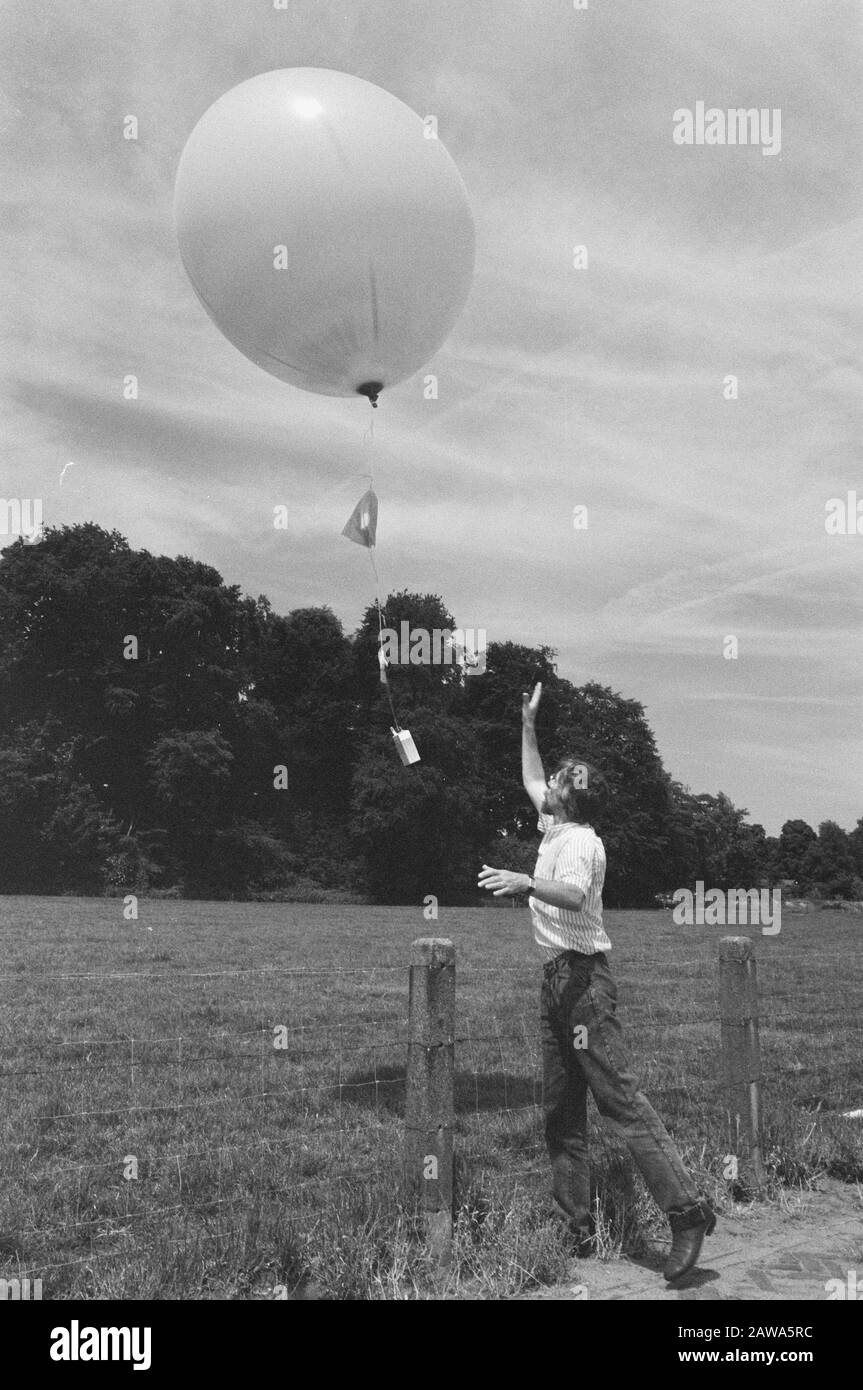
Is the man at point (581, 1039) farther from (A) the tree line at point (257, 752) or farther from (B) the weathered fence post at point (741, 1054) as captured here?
(A) the tree line at point (257, 752)

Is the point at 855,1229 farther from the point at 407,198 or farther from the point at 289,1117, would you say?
the point at 407,198

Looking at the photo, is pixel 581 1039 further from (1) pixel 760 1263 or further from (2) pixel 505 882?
(1) pixel 760 1263

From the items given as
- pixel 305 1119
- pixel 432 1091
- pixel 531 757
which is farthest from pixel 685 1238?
pixel 305 1119

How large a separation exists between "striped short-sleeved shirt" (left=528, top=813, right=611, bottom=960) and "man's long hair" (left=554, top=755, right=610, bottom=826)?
9cm

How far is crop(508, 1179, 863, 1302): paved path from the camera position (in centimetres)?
470

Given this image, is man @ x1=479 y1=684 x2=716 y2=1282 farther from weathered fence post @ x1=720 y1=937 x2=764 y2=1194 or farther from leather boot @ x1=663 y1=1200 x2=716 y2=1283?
weathered fence post @ x1=720 y1=937 x2=764 y2=1194

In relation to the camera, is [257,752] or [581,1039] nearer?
[581,1039]

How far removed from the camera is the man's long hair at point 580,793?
5336 mm

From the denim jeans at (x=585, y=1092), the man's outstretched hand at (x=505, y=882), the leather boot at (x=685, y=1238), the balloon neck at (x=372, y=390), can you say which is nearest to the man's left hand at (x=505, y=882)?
the man's outstretched hand at (x=505, y=882)

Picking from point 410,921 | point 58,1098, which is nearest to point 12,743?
point 410,921

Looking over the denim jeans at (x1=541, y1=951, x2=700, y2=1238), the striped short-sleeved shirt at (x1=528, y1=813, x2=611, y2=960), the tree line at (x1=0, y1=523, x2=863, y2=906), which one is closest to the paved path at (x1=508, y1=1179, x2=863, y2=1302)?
the denim jeans at (x1=541, y1=951, x2=700, y2=1238)

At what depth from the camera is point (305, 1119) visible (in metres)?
7.61

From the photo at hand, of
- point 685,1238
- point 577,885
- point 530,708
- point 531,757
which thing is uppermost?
point 530,708

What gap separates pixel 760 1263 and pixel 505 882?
2.13 metres
